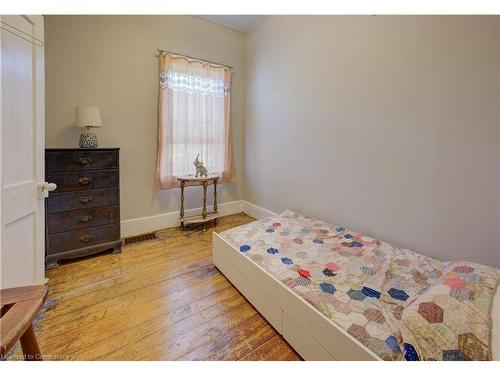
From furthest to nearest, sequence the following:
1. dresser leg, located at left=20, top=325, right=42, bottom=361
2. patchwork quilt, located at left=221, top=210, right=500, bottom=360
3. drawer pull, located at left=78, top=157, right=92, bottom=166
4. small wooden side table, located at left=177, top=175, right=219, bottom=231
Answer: small wooden side table, located at left=177, top=175, right=219, bottom=231, drawer pull, located at left=78, top=157, right=92, bottom=166, patchwork quilt, located at left=221, top=210, right=500, bottom=360, dresser leg, located at left=20, top=325, right=42, bottom=361

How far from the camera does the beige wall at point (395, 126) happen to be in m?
1.48

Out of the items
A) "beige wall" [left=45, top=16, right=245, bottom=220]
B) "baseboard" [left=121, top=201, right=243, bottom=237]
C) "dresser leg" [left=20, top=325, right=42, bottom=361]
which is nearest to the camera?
"dresser leg" [left=20, top=325, right=42, bottom=361]

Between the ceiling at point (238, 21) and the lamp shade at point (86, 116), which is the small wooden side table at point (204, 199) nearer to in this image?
the lamp shade at point (86, 116)

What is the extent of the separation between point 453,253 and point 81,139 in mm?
3461

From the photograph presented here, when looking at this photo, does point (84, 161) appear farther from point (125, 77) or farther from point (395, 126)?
point (395, 126)

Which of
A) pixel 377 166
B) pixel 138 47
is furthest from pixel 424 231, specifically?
pixel 138 47

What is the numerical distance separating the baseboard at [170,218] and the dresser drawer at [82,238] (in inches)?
18.4

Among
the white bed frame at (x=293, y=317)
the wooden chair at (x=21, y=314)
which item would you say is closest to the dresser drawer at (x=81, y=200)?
the white bed frame at (x=293, y=317)

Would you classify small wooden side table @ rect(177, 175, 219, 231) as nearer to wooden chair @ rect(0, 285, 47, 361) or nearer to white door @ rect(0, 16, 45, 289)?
white door @ rect(0, 16, 45, 289)

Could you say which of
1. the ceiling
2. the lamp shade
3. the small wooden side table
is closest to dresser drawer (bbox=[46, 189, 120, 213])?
the lamp shade

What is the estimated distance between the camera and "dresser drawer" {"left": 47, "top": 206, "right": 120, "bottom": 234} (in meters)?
2.06

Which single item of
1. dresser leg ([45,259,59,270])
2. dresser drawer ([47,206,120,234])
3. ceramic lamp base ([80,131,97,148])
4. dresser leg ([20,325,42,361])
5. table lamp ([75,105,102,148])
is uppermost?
table lamp ([75,105,102,148])

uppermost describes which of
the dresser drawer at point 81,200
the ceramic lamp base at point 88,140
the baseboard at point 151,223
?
the ceramic lamp base at point 88,140

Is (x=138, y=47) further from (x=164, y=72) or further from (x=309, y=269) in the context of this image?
(x=309, y=269)
